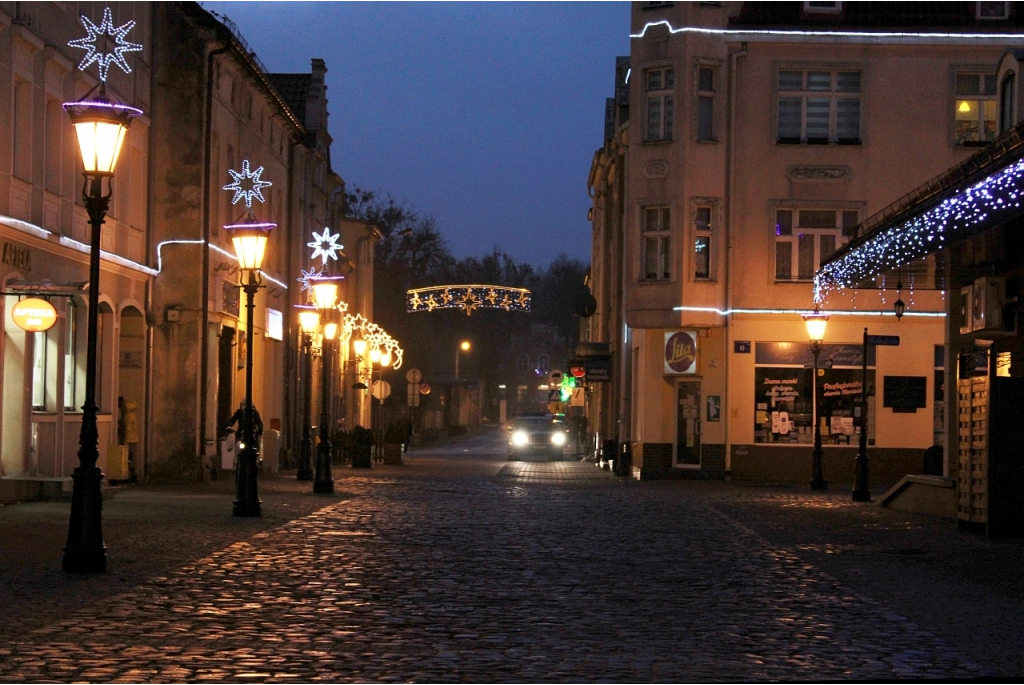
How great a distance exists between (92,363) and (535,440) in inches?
1600

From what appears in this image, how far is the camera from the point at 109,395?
28250mm

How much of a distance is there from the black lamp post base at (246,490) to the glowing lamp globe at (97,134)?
7.44 m

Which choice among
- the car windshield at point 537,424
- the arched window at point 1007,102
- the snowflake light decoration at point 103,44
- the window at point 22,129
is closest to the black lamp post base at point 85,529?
the window at point 22,129

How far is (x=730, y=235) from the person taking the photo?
124 ft

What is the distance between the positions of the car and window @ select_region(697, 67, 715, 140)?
1937 cm

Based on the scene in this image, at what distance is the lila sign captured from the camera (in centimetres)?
3756

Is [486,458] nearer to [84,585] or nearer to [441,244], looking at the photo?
[441,244]

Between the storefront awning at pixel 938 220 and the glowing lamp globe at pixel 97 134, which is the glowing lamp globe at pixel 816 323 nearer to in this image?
the storefront awning at pixel 938 220

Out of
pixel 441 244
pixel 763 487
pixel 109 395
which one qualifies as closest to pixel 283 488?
pixel 109 395

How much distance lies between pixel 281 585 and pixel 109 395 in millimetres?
15810

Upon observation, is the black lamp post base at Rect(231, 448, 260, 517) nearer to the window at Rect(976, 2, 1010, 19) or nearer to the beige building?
the beige building

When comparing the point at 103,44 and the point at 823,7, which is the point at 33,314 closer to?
the point at 103,44

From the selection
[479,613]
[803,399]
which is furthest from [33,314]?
[803,399]

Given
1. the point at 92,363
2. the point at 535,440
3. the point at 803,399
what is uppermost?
the point at 92,363
